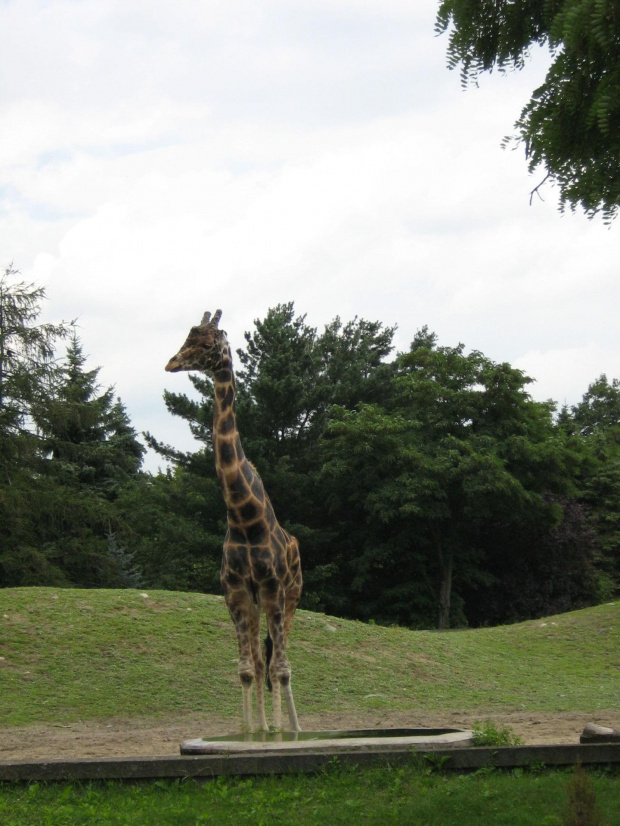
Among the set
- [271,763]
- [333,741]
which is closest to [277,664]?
[333,741]

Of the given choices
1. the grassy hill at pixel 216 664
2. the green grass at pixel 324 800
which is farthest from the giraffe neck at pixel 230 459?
the grassy hill at pixel 216 664

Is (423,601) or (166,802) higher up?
(423,601)

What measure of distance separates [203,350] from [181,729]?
5383 millimetres

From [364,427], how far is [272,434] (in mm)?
4526

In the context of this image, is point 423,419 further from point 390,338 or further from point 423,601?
point 390,338

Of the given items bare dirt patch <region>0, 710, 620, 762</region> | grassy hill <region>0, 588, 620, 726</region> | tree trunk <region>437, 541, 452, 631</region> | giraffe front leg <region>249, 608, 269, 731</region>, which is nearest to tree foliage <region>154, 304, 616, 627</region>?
tree trunk <region>437, 541, 452, 631</region>

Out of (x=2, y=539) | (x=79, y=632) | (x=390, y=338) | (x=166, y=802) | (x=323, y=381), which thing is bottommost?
(x=166, y=802)

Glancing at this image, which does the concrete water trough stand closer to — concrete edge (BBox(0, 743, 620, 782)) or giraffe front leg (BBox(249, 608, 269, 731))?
concrete edge (BBox(0, 743, 620, 782))

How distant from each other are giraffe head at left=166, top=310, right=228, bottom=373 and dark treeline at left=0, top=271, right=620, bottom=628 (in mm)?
23225

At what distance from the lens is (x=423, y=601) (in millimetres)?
33344

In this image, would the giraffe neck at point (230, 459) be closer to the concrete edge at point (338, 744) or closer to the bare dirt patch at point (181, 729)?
the concrete edge at point (338, 744)

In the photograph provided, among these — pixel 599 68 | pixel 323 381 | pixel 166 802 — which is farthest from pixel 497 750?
pixel 323 381

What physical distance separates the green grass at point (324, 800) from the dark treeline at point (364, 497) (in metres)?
24.7

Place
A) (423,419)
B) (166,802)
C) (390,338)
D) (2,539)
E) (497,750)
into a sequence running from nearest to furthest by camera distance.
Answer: (166,802) → (497,750) → (2,539) → (423,419) → (390,338)
